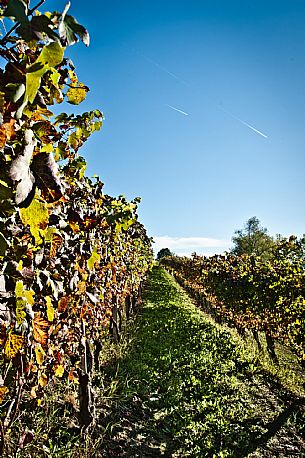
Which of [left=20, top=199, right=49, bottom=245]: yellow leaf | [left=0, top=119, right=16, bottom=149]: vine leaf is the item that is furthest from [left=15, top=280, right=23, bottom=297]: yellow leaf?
[left=0, top=119, right=16, bottom=149]: vine leaf

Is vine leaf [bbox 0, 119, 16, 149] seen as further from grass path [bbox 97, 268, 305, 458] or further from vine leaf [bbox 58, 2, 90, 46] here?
grass path [bbox 97, 268, 305, 458]

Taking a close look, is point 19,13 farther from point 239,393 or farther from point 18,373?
point 239,393

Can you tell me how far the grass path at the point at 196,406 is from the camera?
3.78 metres

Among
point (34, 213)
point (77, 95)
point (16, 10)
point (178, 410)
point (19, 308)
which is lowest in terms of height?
point (178, 410)

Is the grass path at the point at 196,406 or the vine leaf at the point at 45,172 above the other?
the vine leaf at the point at 45,172

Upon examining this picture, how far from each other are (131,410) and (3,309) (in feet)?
11.7

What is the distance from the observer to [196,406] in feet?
15.1

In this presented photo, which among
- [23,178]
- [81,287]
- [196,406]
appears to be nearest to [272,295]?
[196,406]

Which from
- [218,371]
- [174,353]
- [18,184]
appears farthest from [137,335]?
[18,184]

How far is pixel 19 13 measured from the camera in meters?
0.71

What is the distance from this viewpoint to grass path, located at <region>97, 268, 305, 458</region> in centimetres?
378

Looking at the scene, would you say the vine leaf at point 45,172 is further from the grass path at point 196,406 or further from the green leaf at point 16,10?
the grass path at point 196,406

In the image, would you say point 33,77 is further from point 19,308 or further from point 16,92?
→ point 19,308

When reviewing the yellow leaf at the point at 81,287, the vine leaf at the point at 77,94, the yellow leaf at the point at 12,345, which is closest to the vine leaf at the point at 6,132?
the vine leaf at the point at 77,94
